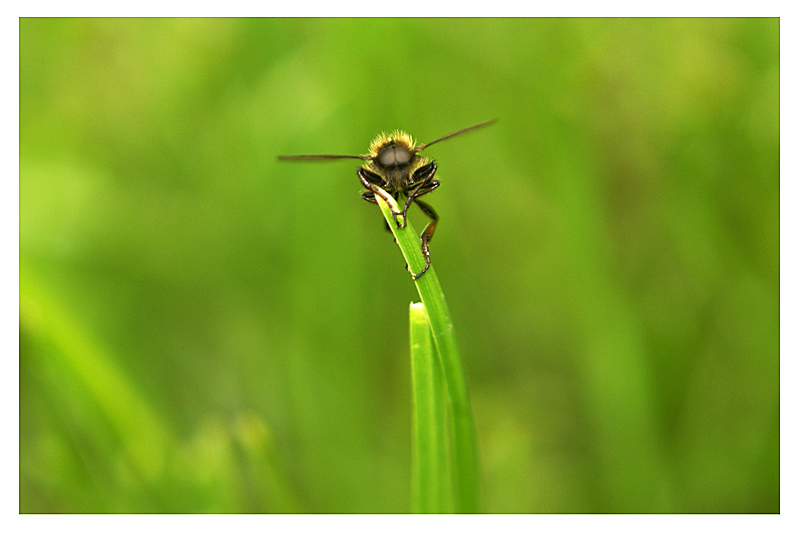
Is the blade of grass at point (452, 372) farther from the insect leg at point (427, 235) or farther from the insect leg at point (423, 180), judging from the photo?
the insect leg at point (423, 180)

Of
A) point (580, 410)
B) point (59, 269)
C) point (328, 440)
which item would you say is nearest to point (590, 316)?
point (580, 410)

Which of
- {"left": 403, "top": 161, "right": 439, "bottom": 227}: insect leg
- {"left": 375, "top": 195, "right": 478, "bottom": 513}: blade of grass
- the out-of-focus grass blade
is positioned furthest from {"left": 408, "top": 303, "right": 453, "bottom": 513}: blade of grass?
the out-of-focus grass blade

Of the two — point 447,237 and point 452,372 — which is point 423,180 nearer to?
point 452,372

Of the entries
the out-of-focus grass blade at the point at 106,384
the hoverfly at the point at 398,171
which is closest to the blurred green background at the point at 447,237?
the out-of-focus grass blade at the point at 106,384

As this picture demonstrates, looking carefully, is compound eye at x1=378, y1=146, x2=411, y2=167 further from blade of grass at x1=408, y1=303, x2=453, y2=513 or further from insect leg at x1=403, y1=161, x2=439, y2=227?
blade of grass at x1=408, y1=303, x2=453, y2=513

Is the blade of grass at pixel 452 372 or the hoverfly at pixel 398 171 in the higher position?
the hoverfly at pixel 398 171

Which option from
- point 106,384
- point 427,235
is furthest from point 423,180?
point 106,384
